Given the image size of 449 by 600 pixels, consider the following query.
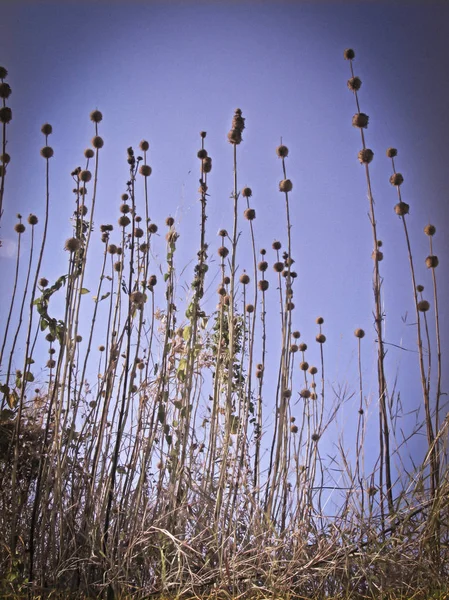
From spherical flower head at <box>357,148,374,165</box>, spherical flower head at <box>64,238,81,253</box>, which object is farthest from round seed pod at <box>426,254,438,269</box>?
spherical flower head at <box>64,238,81,253</box>

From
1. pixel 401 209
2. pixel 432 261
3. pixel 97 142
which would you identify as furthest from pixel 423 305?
pixel 97 142

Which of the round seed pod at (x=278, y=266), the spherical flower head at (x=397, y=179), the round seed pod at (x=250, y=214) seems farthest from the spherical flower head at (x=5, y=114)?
the spherical flower head at (x=397, y=179)

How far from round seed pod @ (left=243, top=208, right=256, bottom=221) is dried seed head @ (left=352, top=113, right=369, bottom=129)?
0.35 m

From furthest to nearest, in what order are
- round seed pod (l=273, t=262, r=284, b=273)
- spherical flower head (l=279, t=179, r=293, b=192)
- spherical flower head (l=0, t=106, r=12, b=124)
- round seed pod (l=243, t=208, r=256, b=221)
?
1. round seed pod (l=273, t=262, r=284, b=273)
2. round seed pod (l=243, t=208, r=256, b=221)
3. spherical flower head (l=279, t=179, r=293, b=192)
4. spherical flower head (l=0, t=106, r=12, b=124)

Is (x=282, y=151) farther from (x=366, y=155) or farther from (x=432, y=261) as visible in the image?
(x=432, y=261)

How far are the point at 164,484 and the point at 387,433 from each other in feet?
1.91

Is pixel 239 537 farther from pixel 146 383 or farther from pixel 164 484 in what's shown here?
pixel 146 383

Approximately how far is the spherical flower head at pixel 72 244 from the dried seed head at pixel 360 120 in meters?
0.77

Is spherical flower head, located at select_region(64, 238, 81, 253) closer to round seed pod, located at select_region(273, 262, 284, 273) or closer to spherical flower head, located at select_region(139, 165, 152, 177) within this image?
spherical flower head, located at select_region(139, 165, 152, 177)

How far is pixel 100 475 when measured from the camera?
4.47ft

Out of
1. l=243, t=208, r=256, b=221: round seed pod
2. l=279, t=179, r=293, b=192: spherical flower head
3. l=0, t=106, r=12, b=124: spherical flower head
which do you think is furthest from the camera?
l=243, t=208, r=256, b=221: round seed pod

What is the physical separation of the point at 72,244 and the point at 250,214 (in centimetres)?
50

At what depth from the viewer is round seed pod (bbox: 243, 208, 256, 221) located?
1.51m

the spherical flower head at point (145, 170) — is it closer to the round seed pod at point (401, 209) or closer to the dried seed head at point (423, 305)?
the round seed pod at point (401, 209)
